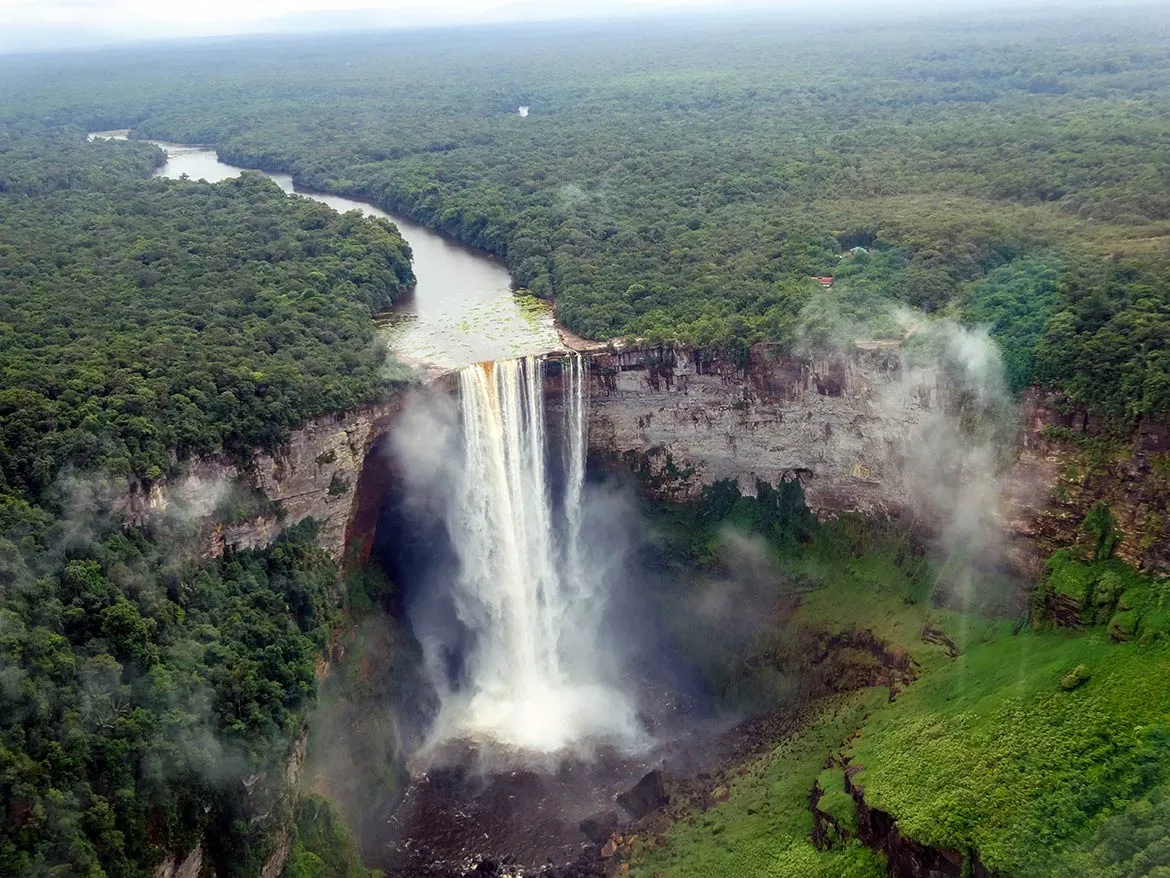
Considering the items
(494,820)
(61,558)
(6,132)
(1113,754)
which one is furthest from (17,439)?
(6,132)

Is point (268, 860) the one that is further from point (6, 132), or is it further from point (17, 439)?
point (6, 132)

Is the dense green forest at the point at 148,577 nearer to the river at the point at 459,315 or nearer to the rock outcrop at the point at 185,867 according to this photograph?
the rock outcrop at the point at 185,867

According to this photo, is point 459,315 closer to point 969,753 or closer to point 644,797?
point 644,797

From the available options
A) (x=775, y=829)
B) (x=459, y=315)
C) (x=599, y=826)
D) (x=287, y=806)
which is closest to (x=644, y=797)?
(x=599, y=826)

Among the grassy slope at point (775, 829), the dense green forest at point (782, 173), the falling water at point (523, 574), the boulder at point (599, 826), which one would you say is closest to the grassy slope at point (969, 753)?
the grassy slope at point (775, 829)

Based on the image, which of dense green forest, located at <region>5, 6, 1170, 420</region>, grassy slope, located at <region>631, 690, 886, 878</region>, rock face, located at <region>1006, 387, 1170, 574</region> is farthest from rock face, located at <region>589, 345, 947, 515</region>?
grassy slope, located at <region>631, 690, 886, 878</region>

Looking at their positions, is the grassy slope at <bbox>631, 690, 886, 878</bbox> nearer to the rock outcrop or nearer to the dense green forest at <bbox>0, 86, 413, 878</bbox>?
the dense green forest at <bbox>0, 86, 413, 878</bbox>
